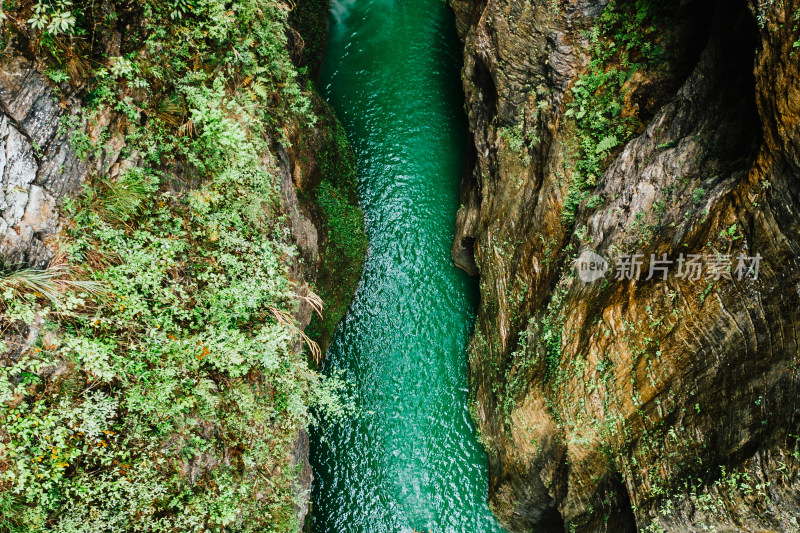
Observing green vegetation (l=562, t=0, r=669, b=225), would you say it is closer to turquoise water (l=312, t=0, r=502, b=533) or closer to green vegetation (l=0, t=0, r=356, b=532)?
turquoise water (l=312, t=0, r=502, b=533)

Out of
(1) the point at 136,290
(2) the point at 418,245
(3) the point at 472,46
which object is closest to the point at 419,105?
(3) the point at 472,46

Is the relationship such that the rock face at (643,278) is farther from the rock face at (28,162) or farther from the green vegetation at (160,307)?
the rock face at (28,162)

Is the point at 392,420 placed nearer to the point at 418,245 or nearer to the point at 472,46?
the point at 418,245
